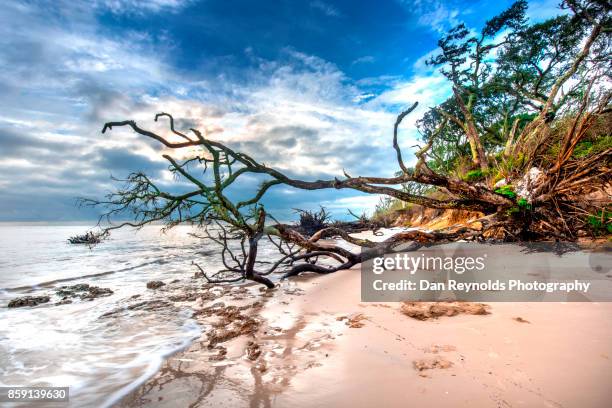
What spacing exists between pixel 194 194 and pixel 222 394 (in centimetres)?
442

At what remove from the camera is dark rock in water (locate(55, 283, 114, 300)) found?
5.35 m

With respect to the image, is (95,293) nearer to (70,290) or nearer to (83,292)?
(83,292)

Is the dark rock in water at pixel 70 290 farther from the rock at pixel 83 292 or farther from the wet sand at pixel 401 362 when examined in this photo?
the wet sand at pixel 401 362

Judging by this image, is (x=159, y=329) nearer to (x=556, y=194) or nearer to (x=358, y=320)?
(x=358, y=320)

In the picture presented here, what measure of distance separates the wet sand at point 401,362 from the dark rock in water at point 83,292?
149 inches

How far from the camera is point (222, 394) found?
1853 mm

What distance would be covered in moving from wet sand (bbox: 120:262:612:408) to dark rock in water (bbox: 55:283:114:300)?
12.4 ft

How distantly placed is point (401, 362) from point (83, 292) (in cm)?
639

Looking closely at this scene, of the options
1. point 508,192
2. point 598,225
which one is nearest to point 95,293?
point 508,192

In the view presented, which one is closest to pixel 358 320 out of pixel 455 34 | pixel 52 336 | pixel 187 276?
pixel 52 336

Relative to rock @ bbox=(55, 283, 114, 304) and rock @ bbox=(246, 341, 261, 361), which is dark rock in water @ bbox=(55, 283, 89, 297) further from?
rock @ bbox=(246, 341, 261, 361)

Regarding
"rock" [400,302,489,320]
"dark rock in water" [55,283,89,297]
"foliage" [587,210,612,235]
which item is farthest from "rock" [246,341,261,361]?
"foliage" [587,210,612,235]

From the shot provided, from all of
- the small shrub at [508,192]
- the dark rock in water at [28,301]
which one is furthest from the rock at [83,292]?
the small shrub at [508,192]

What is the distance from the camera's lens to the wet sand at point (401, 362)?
64.3 inches
